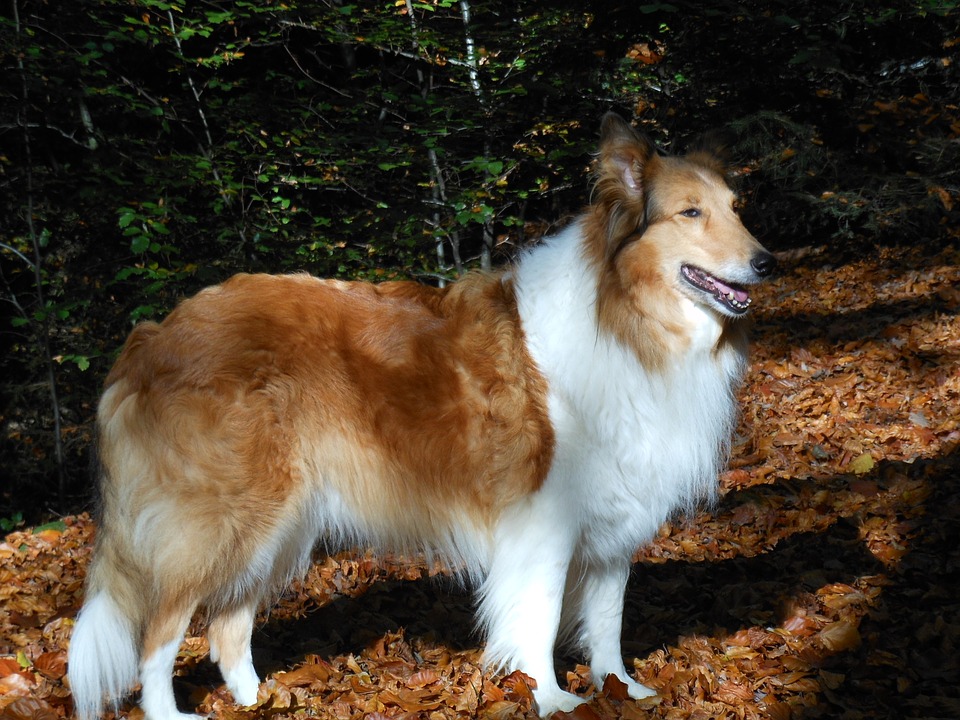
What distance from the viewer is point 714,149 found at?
3812mm

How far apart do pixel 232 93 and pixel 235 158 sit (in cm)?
114

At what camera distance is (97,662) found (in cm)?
311

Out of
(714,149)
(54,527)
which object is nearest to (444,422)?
(714,149)

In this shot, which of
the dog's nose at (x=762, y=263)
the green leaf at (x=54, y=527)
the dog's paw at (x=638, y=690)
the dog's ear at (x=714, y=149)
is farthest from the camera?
the green leaf at (x=54, y=527)

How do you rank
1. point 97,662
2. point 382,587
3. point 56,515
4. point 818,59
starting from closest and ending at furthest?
point 97,662 → point 382,587 → point 818,59 → point 56,515

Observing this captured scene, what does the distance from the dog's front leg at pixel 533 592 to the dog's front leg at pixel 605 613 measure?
301 millimetres

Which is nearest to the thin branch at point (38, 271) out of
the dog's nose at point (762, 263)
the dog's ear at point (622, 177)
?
the dog's ear at point (622, 177)

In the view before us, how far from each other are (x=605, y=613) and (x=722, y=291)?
1.51 m

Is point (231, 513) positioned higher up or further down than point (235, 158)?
further down

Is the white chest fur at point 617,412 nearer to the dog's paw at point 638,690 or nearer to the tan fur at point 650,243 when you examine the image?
the tan fur at point 650,243

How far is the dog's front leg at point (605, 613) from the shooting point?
12.0 feet

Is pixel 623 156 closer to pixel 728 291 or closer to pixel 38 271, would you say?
pixel 728 291

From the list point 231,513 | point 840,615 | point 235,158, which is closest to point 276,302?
point 231,513

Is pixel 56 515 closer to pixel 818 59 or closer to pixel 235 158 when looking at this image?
pixel 235 158
